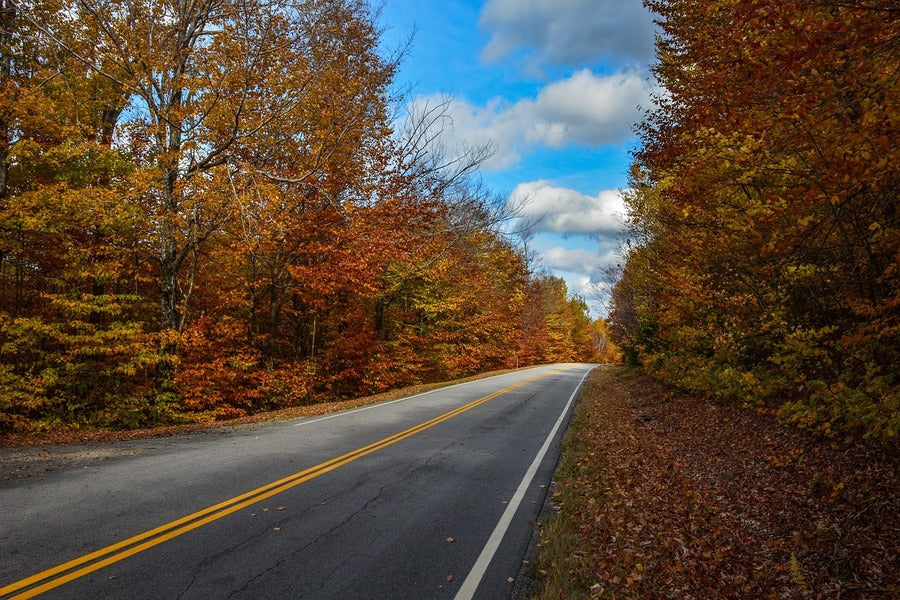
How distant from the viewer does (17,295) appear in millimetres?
14523

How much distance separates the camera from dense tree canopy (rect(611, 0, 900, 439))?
4617 millimetres

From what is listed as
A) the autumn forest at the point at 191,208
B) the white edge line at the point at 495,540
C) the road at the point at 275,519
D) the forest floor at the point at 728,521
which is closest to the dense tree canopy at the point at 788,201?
the forest floor at the point at 728,521

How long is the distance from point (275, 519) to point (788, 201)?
794 cm

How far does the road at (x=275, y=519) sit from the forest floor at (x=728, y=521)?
619 mm

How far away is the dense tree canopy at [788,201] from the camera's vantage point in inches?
182

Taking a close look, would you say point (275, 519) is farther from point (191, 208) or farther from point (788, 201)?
point (191, 208)

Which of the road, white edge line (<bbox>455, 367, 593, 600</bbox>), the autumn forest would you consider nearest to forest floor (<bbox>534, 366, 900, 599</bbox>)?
white edge line (<bbox>455, 367, 593, 600</bbox>)

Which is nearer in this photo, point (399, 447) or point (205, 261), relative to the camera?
point (399, 447)

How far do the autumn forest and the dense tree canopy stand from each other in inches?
373

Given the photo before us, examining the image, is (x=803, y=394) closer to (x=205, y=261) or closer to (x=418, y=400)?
(x=418, y=400)

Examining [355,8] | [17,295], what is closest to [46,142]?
[17,295]

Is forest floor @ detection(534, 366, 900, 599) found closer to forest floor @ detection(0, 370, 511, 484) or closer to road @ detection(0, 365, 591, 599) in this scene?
road @ detection(0, 365, 591, 599)

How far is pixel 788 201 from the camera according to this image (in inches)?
250

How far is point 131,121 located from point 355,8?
9347mm
